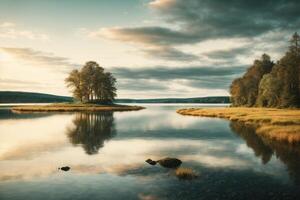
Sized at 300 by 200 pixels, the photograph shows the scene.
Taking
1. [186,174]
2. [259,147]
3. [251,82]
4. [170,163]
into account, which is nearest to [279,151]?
[259,147]

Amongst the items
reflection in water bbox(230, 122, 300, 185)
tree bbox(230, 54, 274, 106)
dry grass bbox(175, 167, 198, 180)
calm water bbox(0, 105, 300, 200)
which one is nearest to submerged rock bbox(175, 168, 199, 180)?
dry grass bbox(175, 167, 198, 180)

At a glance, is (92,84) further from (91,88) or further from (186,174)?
(186,174)

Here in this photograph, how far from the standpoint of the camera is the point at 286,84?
392ft

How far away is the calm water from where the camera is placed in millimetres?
24562

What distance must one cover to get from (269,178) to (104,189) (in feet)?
45.0

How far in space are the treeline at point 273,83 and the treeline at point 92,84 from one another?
214ft

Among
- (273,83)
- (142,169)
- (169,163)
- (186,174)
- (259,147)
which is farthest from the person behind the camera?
(273,83)

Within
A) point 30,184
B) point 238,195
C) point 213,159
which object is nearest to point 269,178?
point 238,195

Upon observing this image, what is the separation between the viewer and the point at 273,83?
127 meters

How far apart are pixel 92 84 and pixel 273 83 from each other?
8844cm

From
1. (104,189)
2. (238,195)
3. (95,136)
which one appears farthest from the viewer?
(95,136)

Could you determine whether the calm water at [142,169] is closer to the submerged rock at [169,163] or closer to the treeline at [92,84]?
the submerged rock at [169,163]

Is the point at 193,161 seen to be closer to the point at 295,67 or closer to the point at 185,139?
the point at 185,139

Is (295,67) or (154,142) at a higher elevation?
(295,67)
